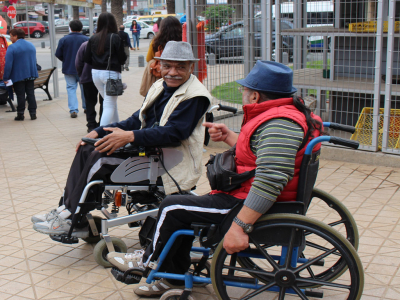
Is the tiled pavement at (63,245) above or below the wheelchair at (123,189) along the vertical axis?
below

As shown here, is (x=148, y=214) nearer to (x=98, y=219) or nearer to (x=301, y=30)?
(x=98, y=219)

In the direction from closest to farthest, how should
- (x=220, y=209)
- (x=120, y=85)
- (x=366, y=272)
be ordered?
(x=220, y=209), (x=366, y=272), (x=120, y=85)

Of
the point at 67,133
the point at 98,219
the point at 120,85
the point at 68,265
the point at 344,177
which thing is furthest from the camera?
the point at 67,133

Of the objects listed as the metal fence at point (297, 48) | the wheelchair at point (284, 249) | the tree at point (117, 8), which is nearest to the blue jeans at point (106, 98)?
the metal fence at point (297, 48)

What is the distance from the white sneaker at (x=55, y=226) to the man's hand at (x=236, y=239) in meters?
1.51

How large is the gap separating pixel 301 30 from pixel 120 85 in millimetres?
2642

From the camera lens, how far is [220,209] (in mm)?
2723

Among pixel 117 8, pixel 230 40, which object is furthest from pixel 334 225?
pixel 117 8

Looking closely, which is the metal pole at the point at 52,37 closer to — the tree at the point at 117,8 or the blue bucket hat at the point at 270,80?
the blue bucket hat at the point at 270,80

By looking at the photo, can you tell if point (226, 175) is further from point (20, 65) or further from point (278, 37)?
point (20, 65)

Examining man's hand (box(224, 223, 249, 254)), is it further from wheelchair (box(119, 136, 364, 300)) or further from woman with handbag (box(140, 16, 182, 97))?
woman with handbag (box(140, 16, 182, 97))

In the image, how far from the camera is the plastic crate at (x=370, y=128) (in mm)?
5805

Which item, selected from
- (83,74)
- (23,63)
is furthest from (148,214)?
(23,63)

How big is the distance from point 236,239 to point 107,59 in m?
5.16
